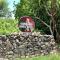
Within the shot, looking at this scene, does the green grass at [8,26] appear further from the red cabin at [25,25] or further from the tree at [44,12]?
the tree at [44,12]

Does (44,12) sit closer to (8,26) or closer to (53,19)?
(53,19)

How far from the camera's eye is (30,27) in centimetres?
1741

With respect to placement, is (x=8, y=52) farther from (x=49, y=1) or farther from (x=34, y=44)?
(x=49, y=1)

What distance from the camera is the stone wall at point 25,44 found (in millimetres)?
15875

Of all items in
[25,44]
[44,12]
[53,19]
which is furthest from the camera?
[44,12]

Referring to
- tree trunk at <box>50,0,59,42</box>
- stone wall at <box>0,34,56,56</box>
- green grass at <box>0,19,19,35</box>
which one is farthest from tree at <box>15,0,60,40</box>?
stone wall at <box>0,34,56,56</box>

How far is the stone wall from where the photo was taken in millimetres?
15875

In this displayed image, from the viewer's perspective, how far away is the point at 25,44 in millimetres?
16203

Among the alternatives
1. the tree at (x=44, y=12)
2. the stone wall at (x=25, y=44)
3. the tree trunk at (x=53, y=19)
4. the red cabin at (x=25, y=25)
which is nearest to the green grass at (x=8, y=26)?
the red cabin at (x=25, y=25)

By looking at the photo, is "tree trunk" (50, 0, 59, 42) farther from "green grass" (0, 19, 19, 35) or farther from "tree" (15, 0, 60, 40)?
"green grass" (0, 19, 19, 35)

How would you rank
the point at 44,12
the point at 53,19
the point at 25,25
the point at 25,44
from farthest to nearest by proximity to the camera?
the point at 44,12 → the point at 53,19 → the point at 25,25 → the point at 25,44

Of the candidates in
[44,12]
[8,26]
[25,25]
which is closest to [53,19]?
[44,12]

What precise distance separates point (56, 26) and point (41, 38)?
404cm

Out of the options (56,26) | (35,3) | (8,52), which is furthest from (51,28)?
(8,52)
